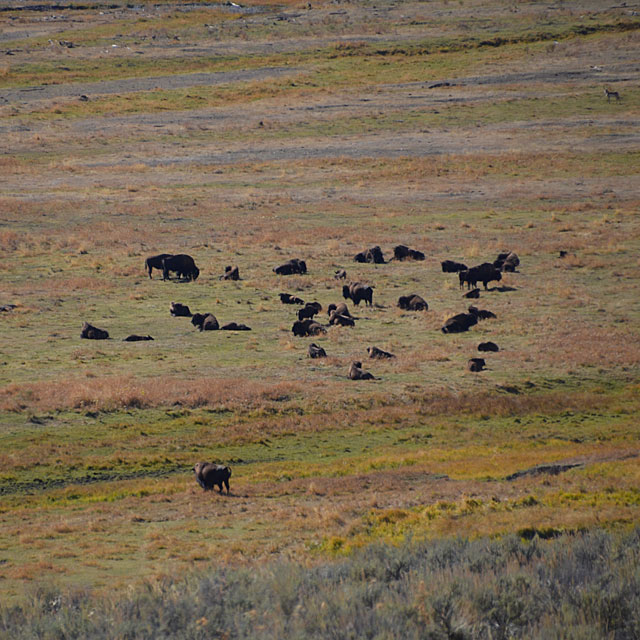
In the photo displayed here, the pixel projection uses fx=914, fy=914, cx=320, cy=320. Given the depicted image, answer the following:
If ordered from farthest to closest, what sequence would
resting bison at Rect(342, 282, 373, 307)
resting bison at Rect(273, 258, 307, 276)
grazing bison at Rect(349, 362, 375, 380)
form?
resting bison at Rect(273, 258, 307, 276)
resting bison at Rect(342, 282, 373, 307)
grazing bison at Rect(349, 362, 375, 380)

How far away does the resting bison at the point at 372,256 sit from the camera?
40.4 meters

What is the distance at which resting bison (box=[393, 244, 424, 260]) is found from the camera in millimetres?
40844

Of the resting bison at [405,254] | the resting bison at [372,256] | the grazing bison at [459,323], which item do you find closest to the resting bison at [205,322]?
the grazing bison at [459,323]

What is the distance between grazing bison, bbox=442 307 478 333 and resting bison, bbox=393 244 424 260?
11.5m

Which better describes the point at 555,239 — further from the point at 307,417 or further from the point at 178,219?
the point at 307,417

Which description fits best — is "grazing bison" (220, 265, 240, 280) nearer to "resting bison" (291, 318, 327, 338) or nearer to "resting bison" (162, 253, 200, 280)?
"resting bison" (162, 253, 200, 280)

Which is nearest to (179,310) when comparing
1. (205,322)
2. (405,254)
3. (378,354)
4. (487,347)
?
(205,322)

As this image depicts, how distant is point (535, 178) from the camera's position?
59719 mm

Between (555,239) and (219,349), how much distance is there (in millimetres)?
22499

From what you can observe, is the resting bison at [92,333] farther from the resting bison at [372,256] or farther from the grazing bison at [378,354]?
the resting bison at [372,256]

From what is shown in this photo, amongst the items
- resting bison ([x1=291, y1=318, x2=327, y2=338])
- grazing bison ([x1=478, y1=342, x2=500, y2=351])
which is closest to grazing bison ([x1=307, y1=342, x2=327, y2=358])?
resting bison ([x1=291, y1=318, x2=327, y2=338])

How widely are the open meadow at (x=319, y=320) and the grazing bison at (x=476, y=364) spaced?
244 mm

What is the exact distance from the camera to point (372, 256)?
133 ft

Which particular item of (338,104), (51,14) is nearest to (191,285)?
(338,104)
